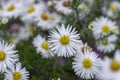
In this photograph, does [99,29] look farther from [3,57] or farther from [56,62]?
[3,57]

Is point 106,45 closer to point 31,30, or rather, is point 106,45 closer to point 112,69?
point 31,30

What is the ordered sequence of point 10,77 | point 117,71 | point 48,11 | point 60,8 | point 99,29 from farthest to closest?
point 48,11 → point 60,8 → point 99,29 → point 10,77 → point 117,71

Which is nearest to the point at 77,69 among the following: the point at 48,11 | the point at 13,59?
the point at 13,59

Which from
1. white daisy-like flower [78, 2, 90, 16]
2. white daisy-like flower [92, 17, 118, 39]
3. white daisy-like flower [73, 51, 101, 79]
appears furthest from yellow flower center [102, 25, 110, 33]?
white daisy-like flower [73, 51, 101, 79]

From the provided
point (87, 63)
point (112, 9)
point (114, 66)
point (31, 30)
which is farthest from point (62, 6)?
point (114, 66)

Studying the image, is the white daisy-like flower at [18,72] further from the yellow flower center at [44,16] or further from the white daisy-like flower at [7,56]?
the yellow flower center at [44,16]
